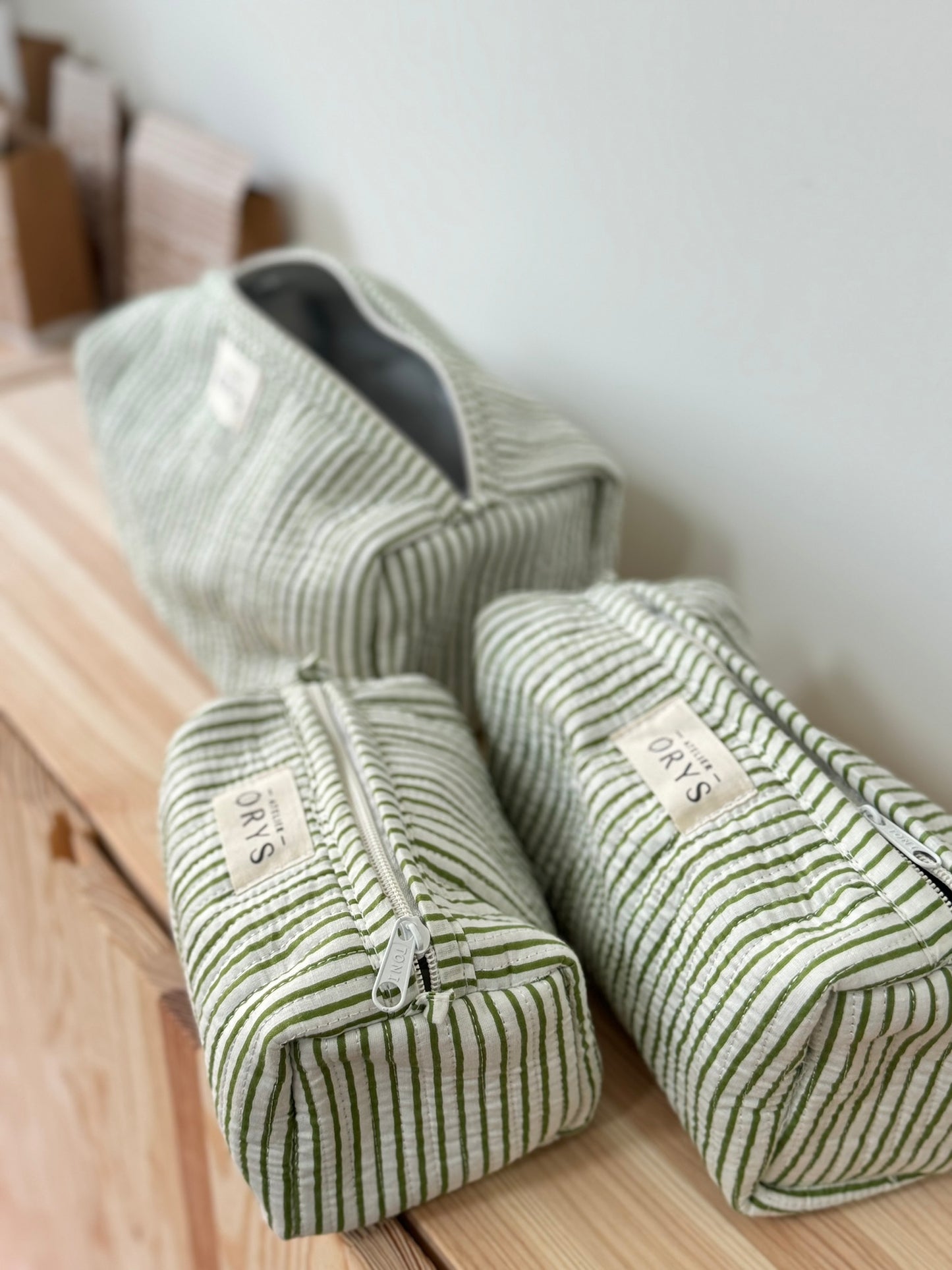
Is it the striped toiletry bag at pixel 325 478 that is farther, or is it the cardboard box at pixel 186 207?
the cardboard box at pixel 186 207

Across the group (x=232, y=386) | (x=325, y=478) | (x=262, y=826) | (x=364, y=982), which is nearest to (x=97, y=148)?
(x=232, y=386)

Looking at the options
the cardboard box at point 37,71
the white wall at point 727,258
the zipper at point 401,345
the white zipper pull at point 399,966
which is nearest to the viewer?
the white zipper pull at point 399,966

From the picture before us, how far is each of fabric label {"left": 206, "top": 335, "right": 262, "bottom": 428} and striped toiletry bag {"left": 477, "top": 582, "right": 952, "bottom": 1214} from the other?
0.94 feet

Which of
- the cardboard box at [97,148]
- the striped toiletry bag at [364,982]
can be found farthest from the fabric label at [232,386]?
the cardboard box at [97,148]

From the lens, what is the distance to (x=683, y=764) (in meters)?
0.58

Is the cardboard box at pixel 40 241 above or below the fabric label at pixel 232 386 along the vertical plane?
below

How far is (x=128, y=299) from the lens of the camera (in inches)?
52.6

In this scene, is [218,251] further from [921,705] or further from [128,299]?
[921,705]

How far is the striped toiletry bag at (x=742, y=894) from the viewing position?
1.64 ft

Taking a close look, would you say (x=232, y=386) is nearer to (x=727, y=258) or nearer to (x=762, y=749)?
(x=727, y=258)

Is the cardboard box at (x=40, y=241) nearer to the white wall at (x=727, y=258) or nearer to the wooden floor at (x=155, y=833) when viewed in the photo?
the wooden floor at (x=155, y=833)

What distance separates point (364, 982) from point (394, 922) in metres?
0.03

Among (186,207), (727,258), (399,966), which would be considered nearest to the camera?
(399,966)

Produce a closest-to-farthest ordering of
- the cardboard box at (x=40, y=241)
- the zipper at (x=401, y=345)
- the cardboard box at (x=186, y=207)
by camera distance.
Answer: the zipper at (x=401, y=345), the cardboard box at (x=186, y=207), the cardboard box at (x=40, y=241)
